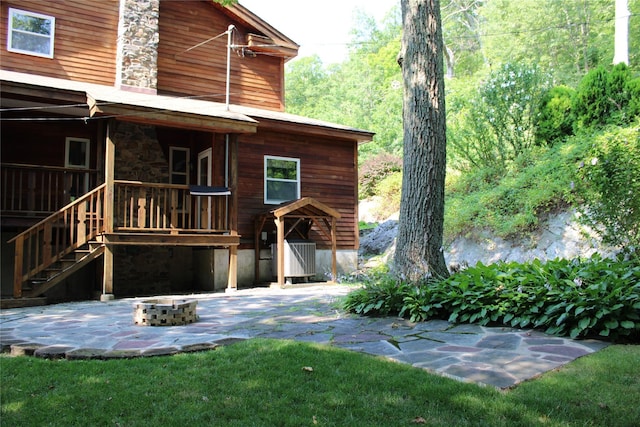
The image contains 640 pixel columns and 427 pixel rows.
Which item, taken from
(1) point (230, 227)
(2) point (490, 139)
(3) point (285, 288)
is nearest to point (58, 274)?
(1) point (230, 227)

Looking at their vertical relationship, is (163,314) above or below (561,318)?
below

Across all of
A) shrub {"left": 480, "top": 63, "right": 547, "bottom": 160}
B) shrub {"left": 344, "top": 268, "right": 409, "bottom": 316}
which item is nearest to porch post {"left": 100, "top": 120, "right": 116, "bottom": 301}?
shrub {"left": 344, "top": 268, "right": 409, "bottom": 316}

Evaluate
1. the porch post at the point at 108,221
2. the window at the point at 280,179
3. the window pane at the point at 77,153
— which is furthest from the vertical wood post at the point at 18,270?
the window at the point at 280,179

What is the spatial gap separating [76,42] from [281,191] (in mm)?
5941

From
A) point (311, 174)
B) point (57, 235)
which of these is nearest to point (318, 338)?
point (57, 235)

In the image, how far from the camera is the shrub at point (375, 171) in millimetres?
21219

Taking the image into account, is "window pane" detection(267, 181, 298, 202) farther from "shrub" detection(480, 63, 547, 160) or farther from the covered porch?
"shrub" detection(480, 63, 547, 160)

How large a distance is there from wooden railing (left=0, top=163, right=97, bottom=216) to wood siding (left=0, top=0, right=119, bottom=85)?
8.11ft

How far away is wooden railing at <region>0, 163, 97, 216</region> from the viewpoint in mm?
9609

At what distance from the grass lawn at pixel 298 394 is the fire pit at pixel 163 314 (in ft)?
5.95

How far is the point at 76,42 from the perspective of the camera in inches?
465

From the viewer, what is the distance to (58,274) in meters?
8.62

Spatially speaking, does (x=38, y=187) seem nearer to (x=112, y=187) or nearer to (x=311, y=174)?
(x=112, y=187)

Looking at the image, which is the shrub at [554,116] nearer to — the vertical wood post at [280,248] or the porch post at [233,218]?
the vertical wood post at [280,248]
